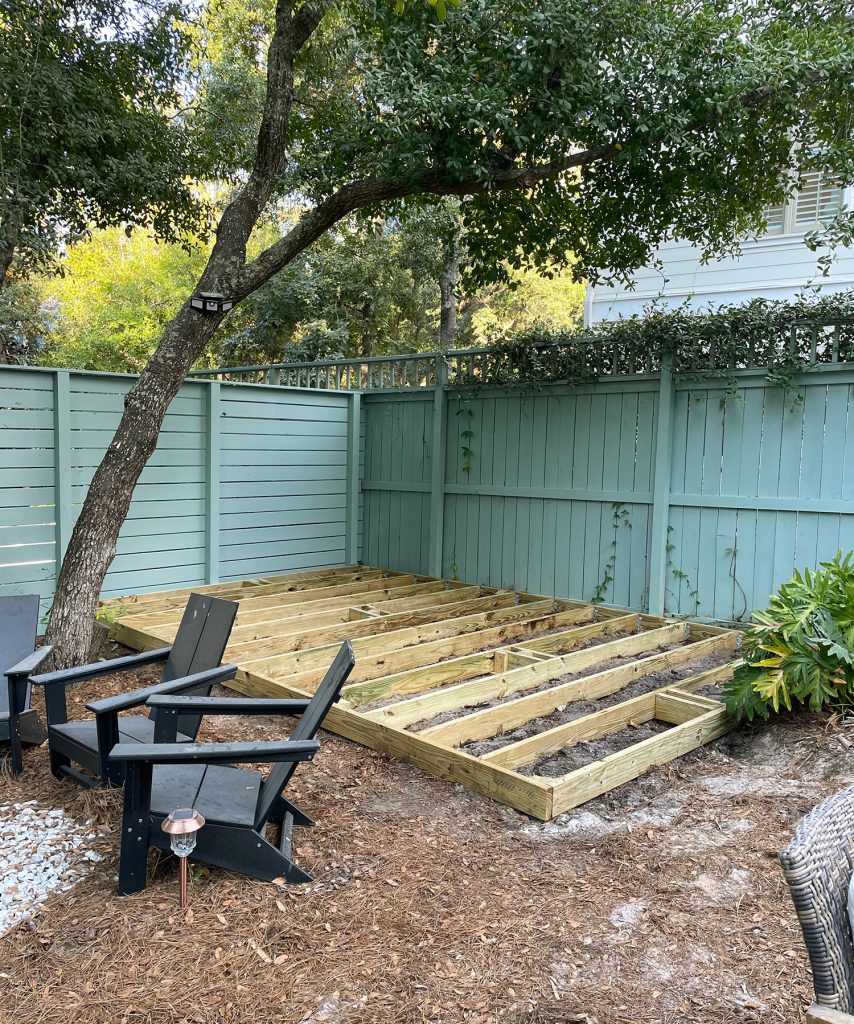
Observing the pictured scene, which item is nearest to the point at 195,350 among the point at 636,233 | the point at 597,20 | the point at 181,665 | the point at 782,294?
the point at 181,665

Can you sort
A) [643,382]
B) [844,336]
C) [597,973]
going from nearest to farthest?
[597,973], [844,336], [643,382]

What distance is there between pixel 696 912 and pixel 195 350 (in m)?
4.53

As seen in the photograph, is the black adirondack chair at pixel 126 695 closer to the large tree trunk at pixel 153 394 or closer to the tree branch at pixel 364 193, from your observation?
the large tree trunk at pixel 153 394

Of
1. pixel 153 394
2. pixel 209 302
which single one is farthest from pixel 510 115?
pixel 153 394

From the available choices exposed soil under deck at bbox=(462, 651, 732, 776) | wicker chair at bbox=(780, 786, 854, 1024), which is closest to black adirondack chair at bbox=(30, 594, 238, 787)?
exposed soil under deck at bbox=(462, 651, 732, 776)

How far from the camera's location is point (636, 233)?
267 inches

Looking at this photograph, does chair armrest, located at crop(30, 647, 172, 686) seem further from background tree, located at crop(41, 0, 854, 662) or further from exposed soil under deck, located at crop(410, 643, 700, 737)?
background tree, located at crop(41, 0, 854, 662)

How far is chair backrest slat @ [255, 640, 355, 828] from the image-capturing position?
272 centimetres

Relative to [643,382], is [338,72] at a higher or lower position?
higher

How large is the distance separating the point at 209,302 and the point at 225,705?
3277 millimetres

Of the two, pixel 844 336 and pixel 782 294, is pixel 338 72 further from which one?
pixel 844 336

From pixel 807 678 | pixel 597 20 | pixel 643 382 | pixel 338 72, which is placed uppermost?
pixel 338 72

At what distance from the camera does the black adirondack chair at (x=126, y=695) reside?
3.07m

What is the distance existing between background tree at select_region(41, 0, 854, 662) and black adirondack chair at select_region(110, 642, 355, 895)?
8.58ft
